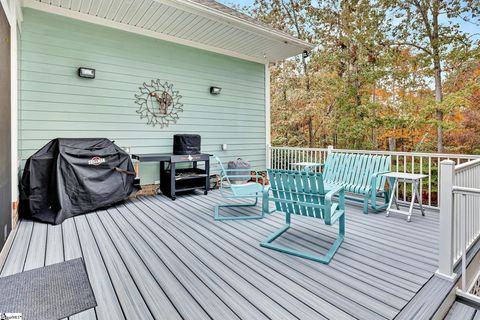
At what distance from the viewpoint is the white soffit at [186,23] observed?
4.38m

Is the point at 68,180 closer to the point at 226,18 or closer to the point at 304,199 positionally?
the point at 304,199

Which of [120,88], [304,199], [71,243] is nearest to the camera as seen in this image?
[304,199]

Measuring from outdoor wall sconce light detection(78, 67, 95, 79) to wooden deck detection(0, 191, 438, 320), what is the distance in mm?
2518

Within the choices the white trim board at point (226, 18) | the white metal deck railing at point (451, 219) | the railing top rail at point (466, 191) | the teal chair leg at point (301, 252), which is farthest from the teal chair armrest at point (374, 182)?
the white trim board at point (226, 18)

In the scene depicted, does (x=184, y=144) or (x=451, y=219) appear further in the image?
(x=184, y=144)

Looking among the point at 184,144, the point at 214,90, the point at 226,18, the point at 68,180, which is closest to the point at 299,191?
the point at 184,144

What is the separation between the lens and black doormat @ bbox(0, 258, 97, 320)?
5.98 feet

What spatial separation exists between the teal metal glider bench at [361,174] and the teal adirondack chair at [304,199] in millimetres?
1298

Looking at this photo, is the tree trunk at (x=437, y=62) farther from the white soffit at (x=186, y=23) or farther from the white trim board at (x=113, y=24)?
the white trim board at (x=113, y=24)

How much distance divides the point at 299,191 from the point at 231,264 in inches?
41.6

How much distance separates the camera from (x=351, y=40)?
950 cm

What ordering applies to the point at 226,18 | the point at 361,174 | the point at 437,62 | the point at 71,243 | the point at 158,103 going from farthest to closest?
1. the point at 437,62
2. the point at 158,103
3. the point at 226,18
4. the point at 361,174
5. the point at 71,243

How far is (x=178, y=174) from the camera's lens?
17.7 ft

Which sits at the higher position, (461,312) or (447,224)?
(447,224)
